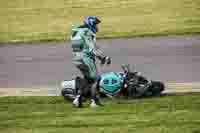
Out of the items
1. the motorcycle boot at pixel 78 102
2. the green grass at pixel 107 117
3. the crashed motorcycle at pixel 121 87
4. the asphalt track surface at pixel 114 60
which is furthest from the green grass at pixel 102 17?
the motorcycle boot at pixel 78 102

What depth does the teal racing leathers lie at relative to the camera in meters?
17.0

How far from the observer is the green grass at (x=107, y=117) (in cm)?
1498

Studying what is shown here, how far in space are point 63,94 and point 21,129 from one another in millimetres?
2803

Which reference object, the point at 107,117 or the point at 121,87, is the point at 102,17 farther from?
the point at 107,117

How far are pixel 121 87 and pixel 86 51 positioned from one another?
50.8 inches

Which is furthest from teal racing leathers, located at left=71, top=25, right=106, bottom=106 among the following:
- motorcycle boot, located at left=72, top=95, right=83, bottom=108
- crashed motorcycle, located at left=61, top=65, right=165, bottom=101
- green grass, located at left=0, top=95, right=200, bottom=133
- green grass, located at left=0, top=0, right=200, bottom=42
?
green grass, located at left=0, top=0, right=200, bottom=42

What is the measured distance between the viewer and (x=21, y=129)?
1552 cm

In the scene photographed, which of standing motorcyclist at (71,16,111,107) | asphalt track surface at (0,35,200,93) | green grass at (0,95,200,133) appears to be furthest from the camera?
asphalt track surface at (0,35,200,93)

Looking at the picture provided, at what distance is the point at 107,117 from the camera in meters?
15.9

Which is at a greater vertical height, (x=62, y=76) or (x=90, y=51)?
(x=90, y=51)

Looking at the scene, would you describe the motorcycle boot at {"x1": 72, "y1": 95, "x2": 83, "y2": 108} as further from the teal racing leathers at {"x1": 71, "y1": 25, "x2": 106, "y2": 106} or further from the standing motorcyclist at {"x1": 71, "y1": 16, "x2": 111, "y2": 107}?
the teal racing leathers at {"x1": 71, "y1": 25, "x2": 106, "y2": 106}

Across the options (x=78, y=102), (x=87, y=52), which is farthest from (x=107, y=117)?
(x=87, y=52)

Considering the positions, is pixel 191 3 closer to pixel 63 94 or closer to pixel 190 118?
pixel 63 94

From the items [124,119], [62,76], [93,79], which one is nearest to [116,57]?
[62,76]
